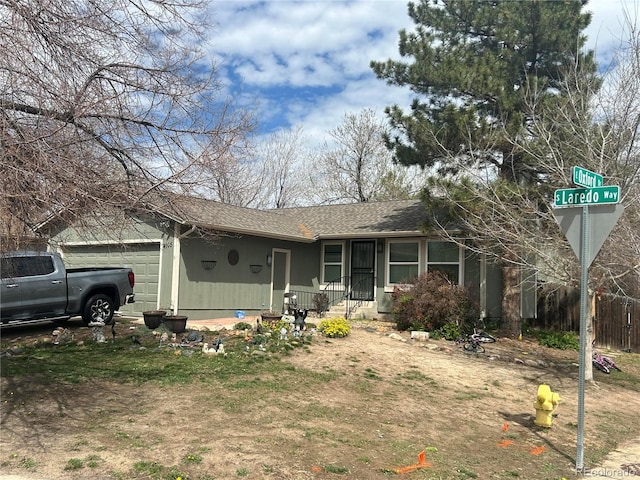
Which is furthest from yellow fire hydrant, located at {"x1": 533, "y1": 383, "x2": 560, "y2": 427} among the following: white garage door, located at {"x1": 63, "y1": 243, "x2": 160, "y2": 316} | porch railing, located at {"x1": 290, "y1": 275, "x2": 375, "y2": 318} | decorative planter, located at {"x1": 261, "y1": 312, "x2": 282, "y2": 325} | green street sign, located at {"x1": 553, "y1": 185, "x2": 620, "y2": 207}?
white garage door, located at {"x1": 63, "y1": 243, "x2": 160, "y2": 316}

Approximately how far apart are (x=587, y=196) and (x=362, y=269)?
12072mm

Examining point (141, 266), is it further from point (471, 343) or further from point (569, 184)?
point (569, 184)

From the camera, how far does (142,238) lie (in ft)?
48.8

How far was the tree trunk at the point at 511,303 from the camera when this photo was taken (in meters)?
14.6

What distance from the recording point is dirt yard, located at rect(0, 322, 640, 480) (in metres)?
5.03

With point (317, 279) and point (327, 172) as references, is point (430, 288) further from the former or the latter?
point (327, 172)

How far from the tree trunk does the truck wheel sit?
10.0 m

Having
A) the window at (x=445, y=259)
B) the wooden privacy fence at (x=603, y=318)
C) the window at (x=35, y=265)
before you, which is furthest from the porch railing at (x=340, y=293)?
the window at (x=35, y=265)

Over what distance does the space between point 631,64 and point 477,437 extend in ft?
23.3

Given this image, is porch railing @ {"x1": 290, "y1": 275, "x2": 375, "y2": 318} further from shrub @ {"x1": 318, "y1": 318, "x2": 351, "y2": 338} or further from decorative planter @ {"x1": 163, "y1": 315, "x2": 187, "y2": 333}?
decorative planter @ {"x1": 163, "y1": 315, "x2": 187, "y2": 333}

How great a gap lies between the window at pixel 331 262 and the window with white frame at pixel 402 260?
6.30ft

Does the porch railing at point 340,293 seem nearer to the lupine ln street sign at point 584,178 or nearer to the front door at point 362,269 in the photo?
the front door at point 362,269

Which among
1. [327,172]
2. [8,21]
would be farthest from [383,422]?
[327,172]

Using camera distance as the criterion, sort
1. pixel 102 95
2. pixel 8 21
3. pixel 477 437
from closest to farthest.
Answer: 1. pixel 8 21
2. pixel 102 95
3. pixel 477 437
